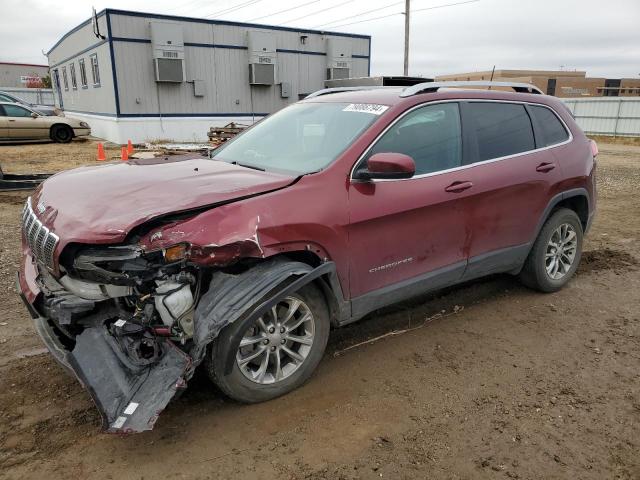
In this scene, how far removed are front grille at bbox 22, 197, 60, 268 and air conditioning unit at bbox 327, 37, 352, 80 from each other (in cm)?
2130

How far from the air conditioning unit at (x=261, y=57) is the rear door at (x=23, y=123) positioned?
8.30 m

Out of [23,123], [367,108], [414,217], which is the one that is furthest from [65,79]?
[414,217]

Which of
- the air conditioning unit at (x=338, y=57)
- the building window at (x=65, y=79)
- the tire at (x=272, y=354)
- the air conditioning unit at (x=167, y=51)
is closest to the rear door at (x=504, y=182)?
the tire at (x=272, y=354)

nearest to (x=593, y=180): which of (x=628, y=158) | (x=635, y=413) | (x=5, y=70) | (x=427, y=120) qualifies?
(x=427, y=120)

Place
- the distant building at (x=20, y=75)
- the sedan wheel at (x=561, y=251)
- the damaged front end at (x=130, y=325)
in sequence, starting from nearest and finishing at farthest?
the damaged front end at (x=130, y=325) < the sedan wheel at (x=561, y=251) < the distant building at (x=20, y=75)

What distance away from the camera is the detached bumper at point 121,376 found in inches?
97.1

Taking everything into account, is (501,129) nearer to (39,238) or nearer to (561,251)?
(561,251)

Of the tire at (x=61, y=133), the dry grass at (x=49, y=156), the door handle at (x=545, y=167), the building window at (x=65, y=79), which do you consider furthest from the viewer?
the building window at (x=65, y=79)

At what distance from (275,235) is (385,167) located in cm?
84

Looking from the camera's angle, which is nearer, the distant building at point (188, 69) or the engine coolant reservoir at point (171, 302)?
the engine coolant reservoir at point (171, 302)

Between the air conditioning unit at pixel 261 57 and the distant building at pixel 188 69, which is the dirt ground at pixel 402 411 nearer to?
the distant building at pixel 188 69

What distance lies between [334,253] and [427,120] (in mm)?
1367

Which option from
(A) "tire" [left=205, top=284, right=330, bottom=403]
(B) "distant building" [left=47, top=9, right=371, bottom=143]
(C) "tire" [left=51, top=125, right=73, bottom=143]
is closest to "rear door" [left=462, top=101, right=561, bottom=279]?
(A) "tire" [left=205, top=284, right=330, bottom=403]

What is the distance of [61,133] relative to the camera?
19.3 meters
